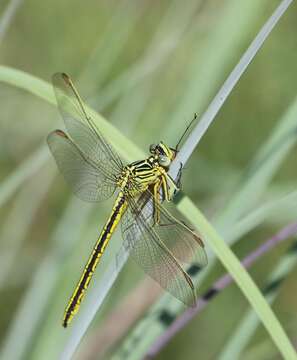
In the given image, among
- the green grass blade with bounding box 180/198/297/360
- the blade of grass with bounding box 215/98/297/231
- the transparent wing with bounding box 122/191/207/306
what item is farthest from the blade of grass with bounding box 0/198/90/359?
the green grass blade with bounding box 180/198/297/360

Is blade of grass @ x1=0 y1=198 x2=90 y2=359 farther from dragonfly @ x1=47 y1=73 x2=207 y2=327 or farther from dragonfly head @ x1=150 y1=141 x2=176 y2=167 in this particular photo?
dragonfly head @ x1=150 y1=141 x2=176 y2=167

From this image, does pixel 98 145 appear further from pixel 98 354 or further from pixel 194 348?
pixel 194 348

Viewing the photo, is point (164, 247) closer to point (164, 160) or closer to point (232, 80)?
point (164, 160)

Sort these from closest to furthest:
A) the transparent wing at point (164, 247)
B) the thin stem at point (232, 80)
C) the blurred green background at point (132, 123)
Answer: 1. the thin stem at point (232, 80)
2. the transparent wing at point (164, 247)
3. the blurred green background at point (132, 123)

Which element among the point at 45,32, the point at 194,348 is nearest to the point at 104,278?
the point at 194,348

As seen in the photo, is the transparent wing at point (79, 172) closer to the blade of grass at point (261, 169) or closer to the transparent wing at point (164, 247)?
the transparent wing at point (164, 247)

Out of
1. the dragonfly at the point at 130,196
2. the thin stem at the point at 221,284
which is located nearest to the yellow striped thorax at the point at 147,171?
the dragonfly at the point at 130,196
